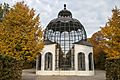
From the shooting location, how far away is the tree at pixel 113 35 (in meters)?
19.0

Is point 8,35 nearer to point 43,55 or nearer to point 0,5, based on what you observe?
point 43,55

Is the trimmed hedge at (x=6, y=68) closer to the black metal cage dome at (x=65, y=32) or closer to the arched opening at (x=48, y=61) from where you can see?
the arched opening at (x=48, y=61)

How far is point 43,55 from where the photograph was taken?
29.0 m

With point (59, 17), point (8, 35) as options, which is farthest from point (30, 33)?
point (59, 17)

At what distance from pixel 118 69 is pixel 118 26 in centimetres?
939

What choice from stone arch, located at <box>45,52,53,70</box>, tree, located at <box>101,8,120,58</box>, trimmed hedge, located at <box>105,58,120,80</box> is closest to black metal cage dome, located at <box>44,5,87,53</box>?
stone arch, located at <box>45,52,53,70</box>

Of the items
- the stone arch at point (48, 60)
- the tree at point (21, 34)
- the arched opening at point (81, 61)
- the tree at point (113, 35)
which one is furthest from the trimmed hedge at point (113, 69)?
the stone arch at point (48, 60)

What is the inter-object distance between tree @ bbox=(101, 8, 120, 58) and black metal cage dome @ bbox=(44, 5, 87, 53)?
9.98m

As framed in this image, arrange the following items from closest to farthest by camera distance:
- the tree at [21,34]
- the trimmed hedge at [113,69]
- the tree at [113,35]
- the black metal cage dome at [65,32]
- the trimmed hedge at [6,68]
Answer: the trimmed hedge at [6,68]
the trimmed hedge at [113,69]
the tree at [21,34]
the tree at [113,35]
the black metal cage dome at [65,32]

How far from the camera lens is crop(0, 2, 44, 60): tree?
16.1 meters

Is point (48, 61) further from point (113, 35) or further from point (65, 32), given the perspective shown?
point (113, 35)

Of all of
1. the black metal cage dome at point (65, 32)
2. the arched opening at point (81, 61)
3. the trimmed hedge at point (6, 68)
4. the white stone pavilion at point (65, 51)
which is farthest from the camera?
the black metal cage dome at point (65, 32)

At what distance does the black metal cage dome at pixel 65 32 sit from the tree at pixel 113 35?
32.7 feet

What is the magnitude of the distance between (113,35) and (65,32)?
39.2 ft
